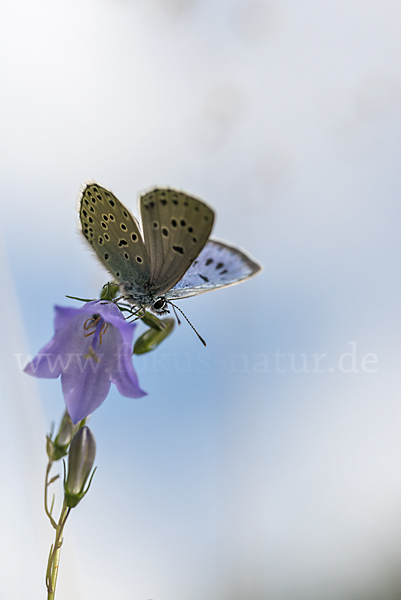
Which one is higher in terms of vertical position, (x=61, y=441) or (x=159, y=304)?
(x=159, y=304)

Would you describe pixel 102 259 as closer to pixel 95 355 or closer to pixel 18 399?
pixel 95 355

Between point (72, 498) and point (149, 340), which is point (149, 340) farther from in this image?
point (72, 498)

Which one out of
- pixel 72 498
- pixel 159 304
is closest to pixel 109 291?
pixel 159 304

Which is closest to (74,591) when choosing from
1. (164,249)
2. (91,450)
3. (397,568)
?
(91,450)

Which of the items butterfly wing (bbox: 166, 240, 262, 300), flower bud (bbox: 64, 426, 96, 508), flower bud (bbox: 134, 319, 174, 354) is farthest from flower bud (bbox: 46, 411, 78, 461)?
butterfly wing (bbox: 166, 240, 262, 300)

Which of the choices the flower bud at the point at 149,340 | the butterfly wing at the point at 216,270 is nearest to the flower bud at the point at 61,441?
the flower bud at the point at 149,340

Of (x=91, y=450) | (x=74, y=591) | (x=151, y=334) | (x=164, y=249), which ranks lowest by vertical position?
(x=74, y=591)

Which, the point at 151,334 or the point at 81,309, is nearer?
the point at 81,309
